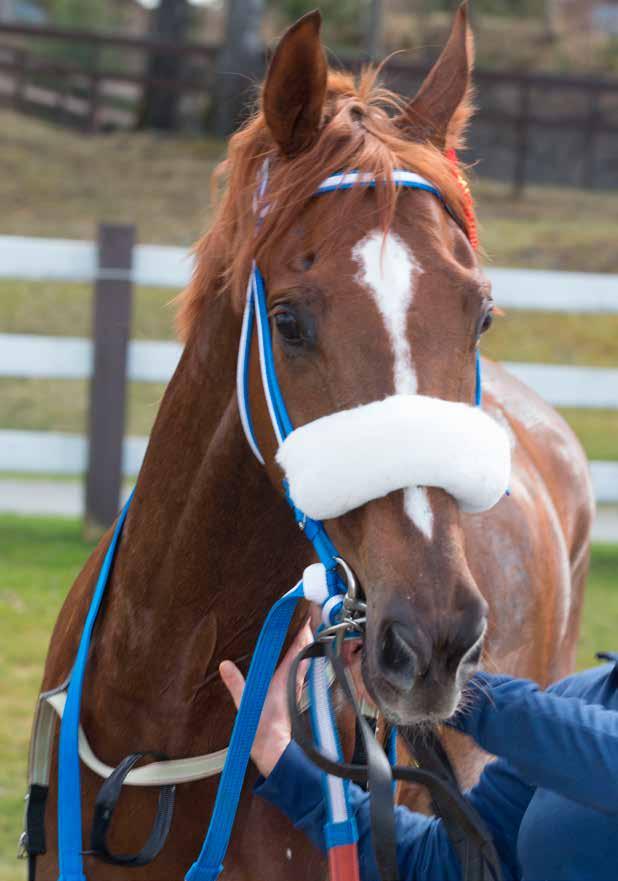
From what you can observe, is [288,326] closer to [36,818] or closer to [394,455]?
[394,455]

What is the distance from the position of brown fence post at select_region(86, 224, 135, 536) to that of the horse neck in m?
4.31

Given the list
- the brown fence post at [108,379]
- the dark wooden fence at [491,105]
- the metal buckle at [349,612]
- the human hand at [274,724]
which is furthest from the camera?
the dark wooden fence at [491,105]

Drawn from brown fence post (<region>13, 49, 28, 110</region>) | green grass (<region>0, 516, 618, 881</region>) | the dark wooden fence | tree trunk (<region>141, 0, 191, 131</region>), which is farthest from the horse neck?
brown fence post (<region>13, 49, 28, 110</region>)

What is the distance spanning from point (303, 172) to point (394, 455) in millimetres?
509

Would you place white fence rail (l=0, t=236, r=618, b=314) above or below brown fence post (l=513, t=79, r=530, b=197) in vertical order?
below

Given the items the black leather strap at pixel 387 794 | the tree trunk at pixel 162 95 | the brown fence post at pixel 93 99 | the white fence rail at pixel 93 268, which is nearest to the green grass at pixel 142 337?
the white fence rail at pixel 93 268

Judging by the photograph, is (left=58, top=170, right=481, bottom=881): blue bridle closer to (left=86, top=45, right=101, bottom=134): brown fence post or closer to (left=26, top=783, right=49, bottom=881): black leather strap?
(left=26, top=783, right=49, bottom=881): black leather strap

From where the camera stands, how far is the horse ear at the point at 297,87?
177 centimetres

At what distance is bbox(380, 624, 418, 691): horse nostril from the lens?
1.52 m

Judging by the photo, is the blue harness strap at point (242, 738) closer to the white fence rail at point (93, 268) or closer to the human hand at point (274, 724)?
the human hand at point (274, 724)

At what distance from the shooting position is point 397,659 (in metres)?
1.54

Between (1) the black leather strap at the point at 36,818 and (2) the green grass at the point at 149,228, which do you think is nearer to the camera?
(1) the black leather strap at the point at 36,818

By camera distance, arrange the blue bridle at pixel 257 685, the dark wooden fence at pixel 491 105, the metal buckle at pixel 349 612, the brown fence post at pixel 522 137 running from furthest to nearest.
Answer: the dark wooden fence at pixel 491 105, the brown fence post at pixel 522 137, the blue bridle at pixel 257 685, the metal buckle at pixel 349 612

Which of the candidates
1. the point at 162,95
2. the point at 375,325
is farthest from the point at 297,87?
the point at 162,95
